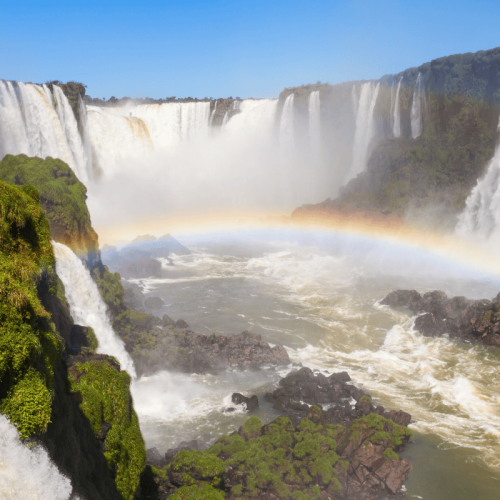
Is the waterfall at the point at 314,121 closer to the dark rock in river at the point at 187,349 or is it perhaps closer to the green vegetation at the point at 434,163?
the green vegetation at the point at 434,163

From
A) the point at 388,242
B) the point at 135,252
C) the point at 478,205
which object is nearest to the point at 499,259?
the point at 478,205

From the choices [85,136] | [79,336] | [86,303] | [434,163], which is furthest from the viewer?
[434,163]

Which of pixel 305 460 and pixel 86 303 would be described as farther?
pixel 86 303

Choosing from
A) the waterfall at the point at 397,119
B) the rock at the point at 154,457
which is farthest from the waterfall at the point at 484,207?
the rock at the point at 154,457

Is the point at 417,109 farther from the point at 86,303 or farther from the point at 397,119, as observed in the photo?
the point at 86,303

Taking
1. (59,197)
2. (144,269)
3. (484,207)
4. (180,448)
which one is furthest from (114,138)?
(180,448)

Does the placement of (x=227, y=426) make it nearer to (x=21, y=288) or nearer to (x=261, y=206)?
(x=21, y=288)

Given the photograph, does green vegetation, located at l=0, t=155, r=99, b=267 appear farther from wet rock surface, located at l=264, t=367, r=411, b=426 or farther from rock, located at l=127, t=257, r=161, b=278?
rock, located at l=127, t=257, r=161, b=278
